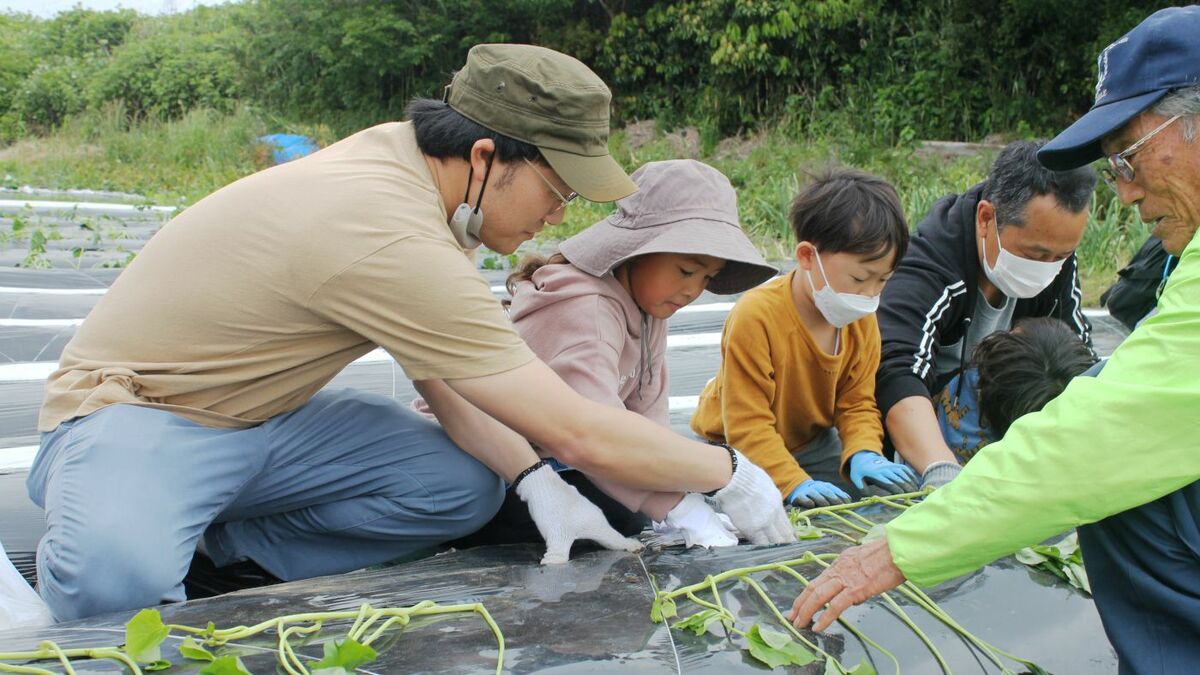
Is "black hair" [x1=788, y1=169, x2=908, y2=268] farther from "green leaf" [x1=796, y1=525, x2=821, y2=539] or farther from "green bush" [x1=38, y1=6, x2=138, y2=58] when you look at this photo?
"green bush" [x1=38, y1=6, x2=138, y2=58]

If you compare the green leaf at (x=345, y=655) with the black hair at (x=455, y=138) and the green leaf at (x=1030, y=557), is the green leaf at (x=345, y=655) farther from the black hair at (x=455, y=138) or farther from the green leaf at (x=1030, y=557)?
the green leaf at (x=1030, y=557)

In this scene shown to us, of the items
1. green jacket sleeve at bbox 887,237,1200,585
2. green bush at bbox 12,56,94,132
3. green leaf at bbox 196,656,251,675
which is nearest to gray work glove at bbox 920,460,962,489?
green jacket sleeve at bbox 887,237,1200,585

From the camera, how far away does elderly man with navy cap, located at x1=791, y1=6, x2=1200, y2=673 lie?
146 centimetres

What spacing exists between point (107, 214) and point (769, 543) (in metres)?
6.54

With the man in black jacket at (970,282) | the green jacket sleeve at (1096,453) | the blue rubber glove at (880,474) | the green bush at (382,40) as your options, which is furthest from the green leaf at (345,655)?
the green bush at (382,40)

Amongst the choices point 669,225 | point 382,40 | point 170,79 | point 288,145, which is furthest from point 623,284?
point 170,79

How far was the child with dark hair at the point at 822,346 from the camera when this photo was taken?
278 centimetres

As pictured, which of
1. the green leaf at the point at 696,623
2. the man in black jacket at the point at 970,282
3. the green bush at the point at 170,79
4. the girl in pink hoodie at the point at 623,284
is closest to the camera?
the green leaf at the point at 696,623

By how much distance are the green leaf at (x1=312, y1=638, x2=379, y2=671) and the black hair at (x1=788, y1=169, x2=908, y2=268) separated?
171 centimetres

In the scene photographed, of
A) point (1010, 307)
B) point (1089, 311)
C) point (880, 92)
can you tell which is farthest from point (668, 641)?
point (880, 92)

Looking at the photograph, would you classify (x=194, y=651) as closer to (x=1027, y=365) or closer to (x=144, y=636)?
(x=144, y=636)

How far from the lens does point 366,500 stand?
96.0 inches

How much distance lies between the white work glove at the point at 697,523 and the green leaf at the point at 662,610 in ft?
1.20

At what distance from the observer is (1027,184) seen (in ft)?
9.52
